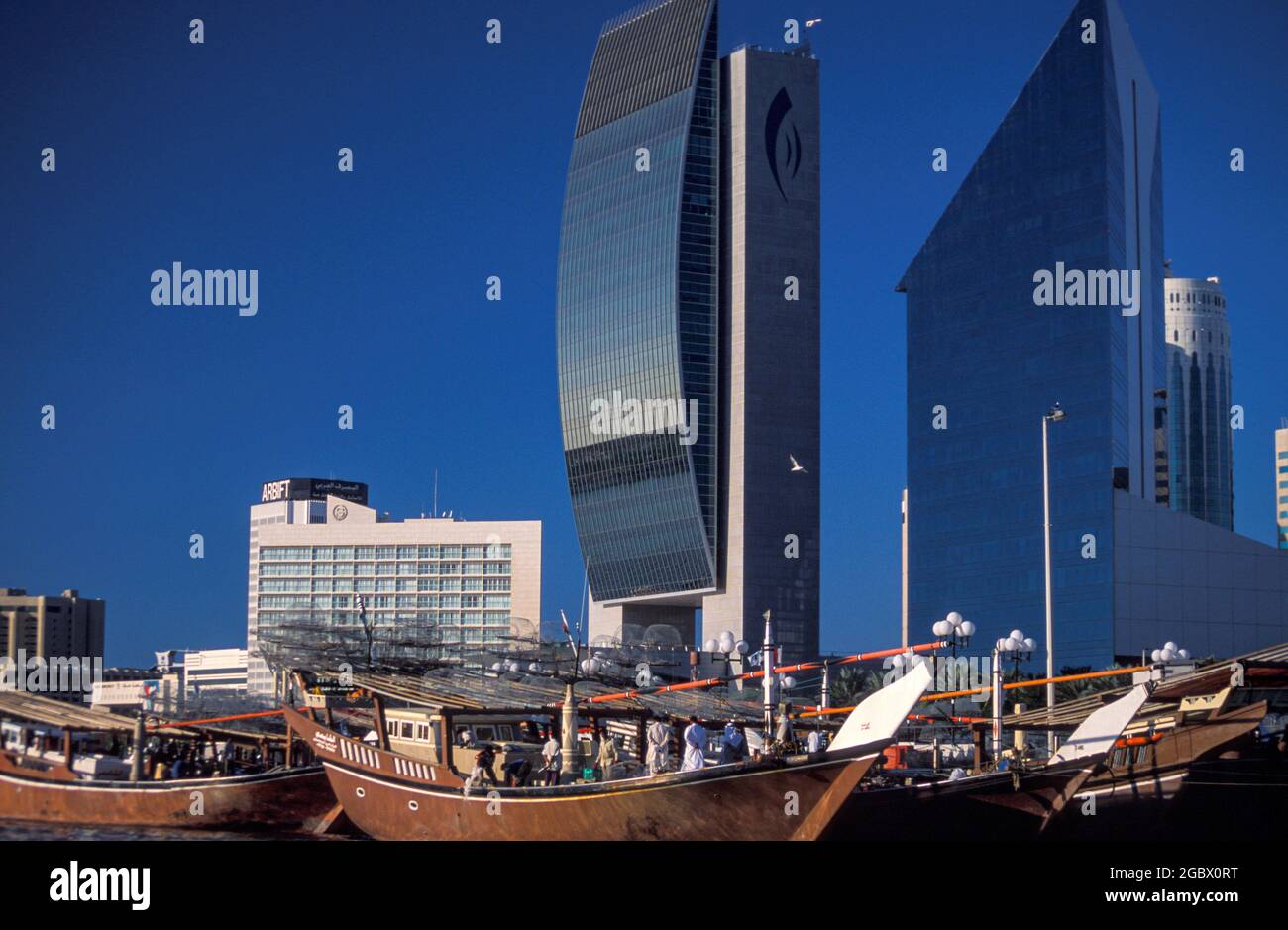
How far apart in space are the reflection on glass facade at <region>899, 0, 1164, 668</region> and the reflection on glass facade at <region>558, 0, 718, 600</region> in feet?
103

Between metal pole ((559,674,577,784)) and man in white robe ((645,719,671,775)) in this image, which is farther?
metal pole ((559,674,577,784))

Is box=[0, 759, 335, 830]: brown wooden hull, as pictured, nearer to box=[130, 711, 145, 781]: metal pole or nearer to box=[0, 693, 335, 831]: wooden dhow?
box=[0, 693, 335, 831]: wooden dhow

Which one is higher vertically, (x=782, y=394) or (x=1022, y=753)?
(x=782, y=394)

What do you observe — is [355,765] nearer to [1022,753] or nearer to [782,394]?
[1022,753]

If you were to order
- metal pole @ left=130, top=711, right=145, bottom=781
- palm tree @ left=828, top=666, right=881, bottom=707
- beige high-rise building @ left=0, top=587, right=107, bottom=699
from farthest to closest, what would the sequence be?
1. palm tree @ left=828, top=666, right=881, bottom=707
2. beige high-rise building @ left=0, top=587, right=107, bottom=699
3. metal pole @ left=130, top=711, right=145, bottom=781

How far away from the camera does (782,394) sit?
18062 cm

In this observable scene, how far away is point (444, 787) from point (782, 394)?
136931 mm

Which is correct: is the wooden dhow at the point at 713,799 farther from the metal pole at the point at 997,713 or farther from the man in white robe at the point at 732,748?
the metal pole at the point at 997,713

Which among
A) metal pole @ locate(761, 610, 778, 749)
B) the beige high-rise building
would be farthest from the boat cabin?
the beige high-rise building

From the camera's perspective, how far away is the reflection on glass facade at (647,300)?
578 ft

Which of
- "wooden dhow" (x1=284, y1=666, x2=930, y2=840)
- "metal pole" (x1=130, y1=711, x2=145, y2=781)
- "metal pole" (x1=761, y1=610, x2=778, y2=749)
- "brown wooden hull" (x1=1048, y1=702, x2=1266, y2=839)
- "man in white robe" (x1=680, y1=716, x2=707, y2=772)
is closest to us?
"wooden dhow" (x1=284, y1=666, x2=930, y2=840)

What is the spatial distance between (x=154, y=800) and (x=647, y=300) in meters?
126

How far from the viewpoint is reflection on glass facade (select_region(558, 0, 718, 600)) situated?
176m

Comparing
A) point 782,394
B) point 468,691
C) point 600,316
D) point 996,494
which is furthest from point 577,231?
point 468,691
